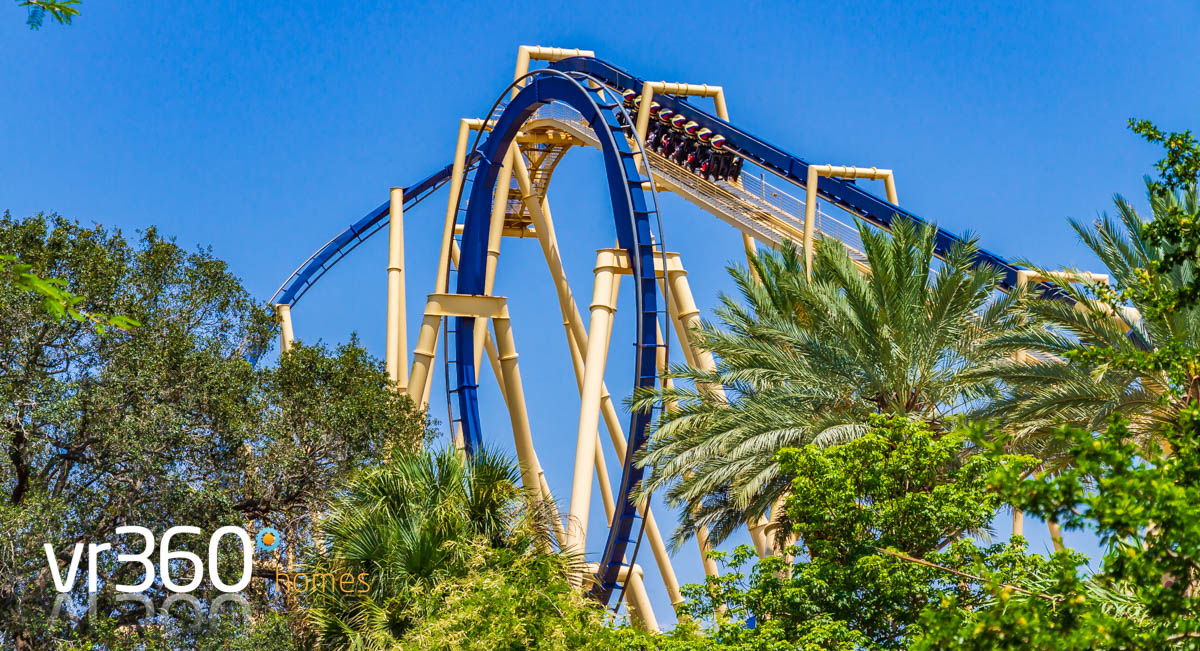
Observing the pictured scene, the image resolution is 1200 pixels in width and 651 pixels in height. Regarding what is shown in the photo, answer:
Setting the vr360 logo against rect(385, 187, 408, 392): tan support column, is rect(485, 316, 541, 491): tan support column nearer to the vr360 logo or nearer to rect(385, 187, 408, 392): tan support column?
rect(385, 187, 408, 392): tan support column

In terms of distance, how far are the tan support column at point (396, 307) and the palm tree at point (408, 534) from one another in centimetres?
925

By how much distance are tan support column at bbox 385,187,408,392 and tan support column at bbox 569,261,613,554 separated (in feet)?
15.3

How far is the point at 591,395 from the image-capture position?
708 inches

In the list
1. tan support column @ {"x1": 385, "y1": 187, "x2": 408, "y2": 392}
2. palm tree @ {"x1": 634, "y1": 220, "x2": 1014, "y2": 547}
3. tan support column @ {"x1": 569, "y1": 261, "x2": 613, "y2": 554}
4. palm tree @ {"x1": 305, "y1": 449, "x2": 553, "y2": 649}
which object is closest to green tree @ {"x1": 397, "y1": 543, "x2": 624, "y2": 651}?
palm tree @ {"x1": 305, "y1": 449, "x2": 553, "y2": 649}

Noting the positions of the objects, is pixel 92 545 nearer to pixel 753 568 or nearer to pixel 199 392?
pixel 199 392

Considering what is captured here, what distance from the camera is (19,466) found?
47.8ft

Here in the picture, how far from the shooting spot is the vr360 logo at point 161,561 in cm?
1396

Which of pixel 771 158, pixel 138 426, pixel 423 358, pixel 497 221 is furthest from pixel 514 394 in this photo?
pixel 138 426

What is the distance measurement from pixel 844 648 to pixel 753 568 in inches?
58.9

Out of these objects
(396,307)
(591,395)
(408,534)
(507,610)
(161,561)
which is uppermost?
(396,307)

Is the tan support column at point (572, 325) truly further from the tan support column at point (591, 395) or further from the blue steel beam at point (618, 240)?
the tan support column at point (591, 395)

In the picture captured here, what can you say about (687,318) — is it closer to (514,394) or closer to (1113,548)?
(514,394)

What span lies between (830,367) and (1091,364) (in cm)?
247

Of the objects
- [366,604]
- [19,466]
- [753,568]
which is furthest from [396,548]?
[19,466]
